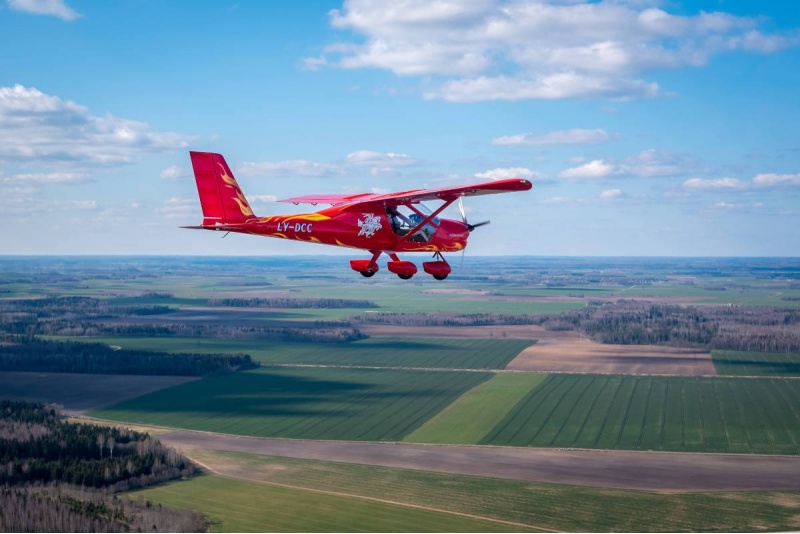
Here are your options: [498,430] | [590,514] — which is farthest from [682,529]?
[498,430]

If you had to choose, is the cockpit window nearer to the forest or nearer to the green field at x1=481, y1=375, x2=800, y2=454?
the forest

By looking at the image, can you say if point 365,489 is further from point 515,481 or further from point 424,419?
point 424,419

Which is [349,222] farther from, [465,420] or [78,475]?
[465,420]

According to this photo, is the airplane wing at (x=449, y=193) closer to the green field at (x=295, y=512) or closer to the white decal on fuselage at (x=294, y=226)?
the white decal on fuselage at (x=294, y=226)

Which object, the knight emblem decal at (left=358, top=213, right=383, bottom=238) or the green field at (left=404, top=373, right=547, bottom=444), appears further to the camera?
the green field at (left=404, top=373, right=547, bottom=444)

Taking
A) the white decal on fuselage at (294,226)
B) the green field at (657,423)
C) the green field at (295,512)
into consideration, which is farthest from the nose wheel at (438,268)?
the green field at (657,423)

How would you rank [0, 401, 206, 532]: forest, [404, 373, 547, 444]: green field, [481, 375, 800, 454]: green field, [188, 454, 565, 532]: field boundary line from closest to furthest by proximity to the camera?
[188, 454, 565, 532]: field boundary line < [0, 401, 206, 532]: forest < [481, 375, 800, 454]: green field < [404, 373, 547, 444]: green field

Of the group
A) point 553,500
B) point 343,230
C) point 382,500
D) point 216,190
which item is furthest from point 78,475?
point 343,230

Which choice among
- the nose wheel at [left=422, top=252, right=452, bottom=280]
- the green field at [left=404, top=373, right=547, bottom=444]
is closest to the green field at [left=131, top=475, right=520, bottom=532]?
the green field at [left=404, top=373, right=547, bottom=444]
